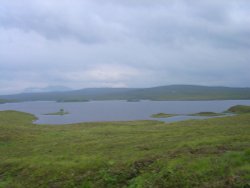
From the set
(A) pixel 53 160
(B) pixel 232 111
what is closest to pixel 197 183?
(A) pixel 53 160

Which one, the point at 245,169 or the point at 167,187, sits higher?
the point at 245,169

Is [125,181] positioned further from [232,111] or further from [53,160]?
[232,111]

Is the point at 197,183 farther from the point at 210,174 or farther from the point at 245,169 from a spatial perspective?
the point at 245,169

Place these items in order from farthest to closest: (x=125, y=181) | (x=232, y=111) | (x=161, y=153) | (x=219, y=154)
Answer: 1. (x=232, y=111)
2. (x=161, y=153)
3. (x=219, y=154)
4. (x=125, y=181)

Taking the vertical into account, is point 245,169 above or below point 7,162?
above

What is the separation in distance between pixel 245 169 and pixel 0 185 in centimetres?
1791

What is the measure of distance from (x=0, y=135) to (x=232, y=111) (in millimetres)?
112701

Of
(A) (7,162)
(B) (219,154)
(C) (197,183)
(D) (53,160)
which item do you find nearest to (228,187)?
(C) (197,183)

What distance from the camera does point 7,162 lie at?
25.6 m

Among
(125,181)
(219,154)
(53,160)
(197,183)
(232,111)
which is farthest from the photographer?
(232,111)

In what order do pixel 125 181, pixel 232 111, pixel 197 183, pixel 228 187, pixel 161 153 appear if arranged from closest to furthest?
1. pixel 228 187
2. pixel 197 183
3. pixel 125 181
4. pixel 161 153
5. pixel 232 111

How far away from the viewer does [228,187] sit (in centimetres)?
1405

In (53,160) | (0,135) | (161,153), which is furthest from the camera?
(0,135)

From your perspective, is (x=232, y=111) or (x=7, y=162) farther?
(x=232, y=111)
